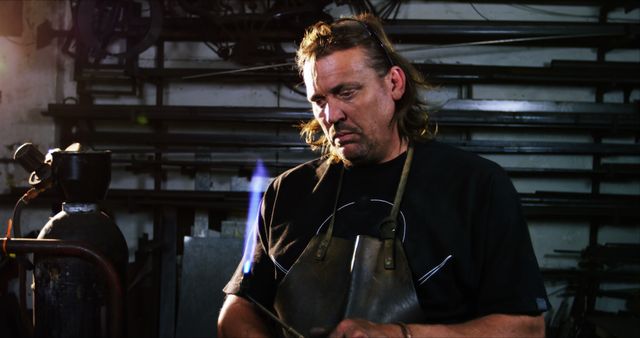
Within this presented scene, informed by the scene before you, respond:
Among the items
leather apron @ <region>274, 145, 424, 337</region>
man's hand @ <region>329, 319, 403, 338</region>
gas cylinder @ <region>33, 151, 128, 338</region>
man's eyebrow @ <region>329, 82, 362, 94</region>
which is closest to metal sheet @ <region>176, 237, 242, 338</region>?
gas cylinder @ <region>33, 151, 128, 338</region>

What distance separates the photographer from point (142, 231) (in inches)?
132

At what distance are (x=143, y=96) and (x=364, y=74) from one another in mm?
2300

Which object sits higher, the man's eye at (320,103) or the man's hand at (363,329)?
the man's eye at (320,103)

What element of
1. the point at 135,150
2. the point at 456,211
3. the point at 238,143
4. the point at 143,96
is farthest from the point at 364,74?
the point at 143,96

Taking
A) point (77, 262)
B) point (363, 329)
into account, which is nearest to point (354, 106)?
point (363, 329)

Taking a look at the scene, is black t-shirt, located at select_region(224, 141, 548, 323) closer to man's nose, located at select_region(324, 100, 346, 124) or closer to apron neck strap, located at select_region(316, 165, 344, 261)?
apron neck strap, located at select_region(316, 165, 344, 261)

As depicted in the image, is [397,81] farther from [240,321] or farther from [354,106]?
[240,321]

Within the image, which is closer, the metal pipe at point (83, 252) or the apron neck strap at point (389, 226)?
the apron neck strap at point (389, 226)

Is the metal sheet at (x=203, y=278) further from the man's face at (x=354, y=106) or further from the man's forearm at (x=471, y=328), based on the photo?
the man's forearm at (x=471, y=328)

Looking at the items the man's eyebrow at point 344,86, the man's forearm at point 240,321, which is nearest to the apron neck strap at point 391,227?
the man's eyebrow at point 344,86

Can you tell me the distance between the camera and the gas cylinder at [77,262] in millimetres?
1744

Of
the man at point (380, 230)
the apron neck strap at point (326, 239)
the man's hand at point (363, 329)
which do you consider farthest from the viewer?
the apron neck strap at point (326, 239)

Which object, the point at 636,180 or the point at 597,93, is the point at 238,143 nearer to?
the point at 597,93

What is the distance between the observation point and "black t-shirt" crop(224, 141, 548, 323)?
119 centimetres
